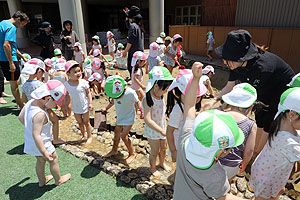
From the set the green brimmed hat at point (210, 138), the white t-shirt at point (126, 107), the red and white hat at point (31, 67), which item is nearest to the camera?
the green brimmed hat at point (210, 138)

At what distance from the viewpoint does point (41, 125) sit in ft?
8.11

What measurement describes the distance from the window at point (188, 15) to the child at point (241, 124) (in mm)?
16965

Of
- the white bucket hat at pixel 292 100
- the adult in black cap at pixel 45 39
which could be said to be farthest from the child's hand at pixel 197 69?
the adult in black cap at pixel 45 39

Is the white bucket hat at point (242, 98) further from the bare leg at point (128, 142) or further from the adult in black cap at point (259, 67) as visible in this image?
the bare leg at point (128, 142)

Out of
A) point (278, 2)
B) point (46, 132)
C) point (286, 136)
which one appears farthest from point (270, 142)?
point (278, 2)

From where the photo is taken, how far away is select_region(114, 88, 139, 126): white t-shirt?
332 centimetres

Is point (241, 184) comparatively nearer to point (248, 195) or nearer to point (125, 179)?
point (248, 195)

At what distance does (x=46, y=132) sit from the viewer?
265cm

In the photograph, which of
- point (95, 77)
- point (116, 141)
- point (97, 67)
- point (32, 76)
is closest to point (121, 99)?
point (116, 141)

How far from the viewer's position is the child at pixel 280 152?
1.83 meters

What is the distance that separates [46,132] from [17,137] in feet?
6.60

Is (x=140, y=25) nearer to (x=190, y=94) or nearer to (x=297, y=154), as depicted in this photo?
(x=190, y=94)

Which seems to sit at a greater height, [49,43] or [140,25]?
[140,25]

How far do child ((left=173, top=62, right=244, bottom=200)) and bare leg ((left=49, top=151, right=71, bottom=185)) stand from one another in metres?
1.87
